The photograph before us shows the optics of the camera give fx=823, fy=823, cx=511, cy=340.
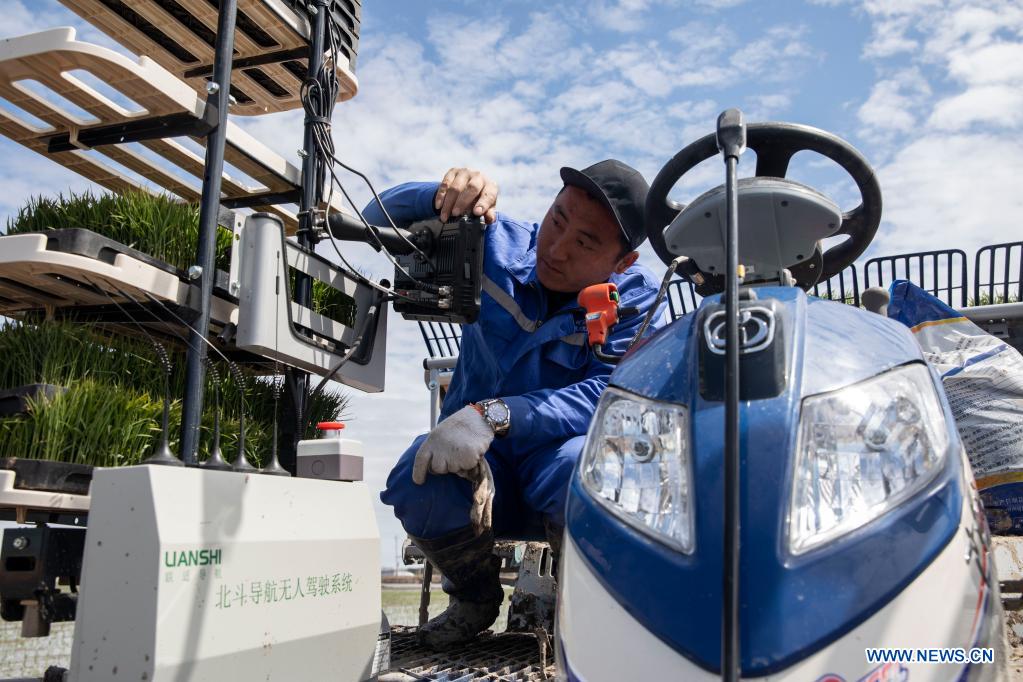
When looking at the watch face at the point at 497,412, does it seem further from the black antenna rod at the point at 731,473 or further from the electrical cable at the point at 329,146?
the black antenna rod at the point at 731,473

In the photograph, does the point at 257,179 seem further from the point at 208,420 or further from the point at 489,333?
the point at 489,333

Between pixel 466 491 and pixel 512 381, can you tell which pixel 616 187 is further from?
pixel 466 491

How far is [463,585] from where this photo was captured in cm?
213

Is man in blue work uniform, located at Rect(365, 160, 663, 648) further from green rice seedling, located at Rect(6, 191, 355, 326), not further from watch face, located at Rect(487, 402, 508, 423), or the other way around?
green rice seedling, located at Rect(6, 191, 355, 326)

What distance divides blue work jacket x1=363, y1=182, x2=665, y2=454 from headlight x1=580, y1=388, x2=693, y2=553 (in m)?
0.94

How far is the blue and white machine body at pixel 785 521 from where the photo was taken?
0.80 meters

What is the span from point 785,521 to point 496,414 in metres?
1.10

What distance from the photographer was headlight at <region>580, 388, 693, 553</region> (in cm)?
90

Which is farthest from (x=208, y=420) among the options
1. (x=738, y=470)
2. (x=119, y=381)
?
(x=738, y=470)

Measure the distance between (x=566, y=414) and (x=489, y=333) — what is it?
439 millimetres

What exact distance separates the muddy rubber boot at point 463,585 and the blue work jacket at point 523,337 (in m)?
0.26

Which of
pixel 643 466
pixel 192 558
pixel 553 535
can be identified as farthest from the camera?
pixel 553 535
